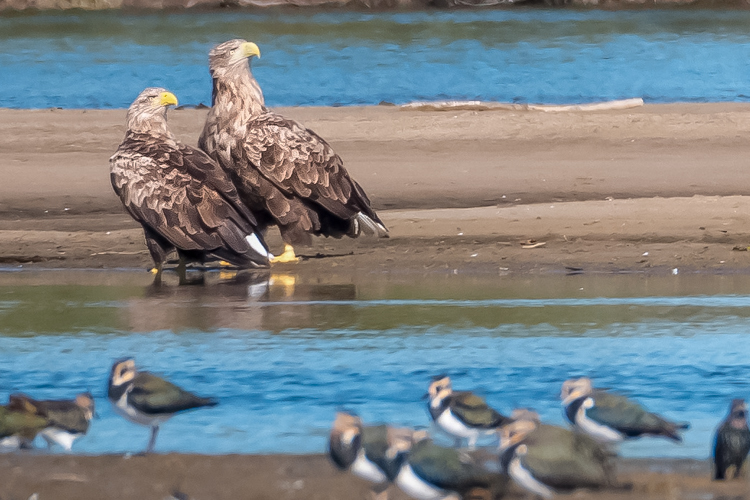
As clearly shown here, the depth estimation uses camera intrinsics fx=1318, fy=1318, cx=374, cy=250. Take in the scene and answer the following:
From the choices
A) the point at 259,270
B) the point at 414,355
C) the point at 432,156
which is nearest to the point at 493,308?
the point at 414,355

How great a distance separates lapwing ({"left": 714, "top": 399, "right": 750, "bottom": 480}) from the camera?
16.8ft

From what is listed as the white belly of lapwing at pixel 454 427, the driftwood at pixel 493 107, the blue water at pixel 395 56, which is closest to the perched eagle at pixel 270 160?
the white belly of lapwing at pixel 454 427

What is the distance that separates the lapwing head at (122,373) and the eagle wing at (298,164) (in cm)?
471

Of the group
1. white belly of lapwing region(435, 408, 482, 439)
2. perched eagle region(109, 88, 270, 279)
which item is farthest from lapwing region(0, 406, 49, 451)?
perched eagle region(109, 88, 270, 279)

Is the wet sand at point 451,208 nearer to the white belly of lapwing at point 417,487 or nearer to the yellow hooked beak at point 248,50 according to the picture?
the white belly of lapwing at point 417,487

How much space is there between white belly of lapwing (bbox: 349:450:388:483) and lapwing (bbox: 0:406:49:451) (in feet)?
4.61

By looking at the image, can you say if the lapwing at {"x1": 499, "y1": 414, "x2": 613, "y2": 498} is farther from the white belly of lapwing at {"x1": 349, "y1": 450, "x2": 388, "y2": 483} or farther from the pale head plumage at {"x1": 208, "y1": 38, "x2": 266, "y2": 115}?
the pale head plumage at {"x1": 208, "y1": 38, "x2": 266, "y2": 115}

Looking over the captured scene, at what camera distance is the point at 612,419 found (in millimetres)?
5375

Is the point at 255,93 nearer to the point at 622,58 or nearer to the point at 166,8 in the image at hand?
the point at 622,58

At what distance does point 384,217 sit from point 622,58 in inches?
866

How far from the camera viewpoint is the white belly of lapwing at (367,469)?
16.2ft

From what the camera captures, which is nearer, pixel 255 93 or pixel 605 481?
pixel 605 481

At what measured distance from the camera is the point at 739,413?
5234mm

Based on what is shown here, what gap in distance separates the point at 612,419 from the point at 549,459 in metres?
0.71
